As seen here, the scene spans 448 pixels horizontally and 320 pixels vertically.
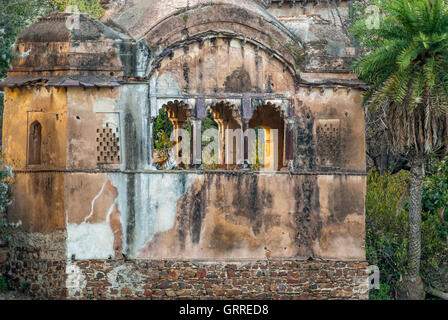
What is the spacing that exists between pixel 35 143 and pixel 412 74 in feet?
27.8

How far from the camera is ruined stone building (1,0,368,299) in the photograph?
60.1 feet

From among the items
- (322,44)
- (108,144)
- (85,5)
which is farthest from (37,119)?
(85,5)

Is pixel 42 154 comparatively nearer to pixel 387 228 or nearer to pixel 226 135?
pixel 226 135

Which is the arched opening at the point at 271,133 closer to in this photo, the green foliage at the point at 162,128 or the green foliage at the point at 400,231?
the green foliage at the point at 400,231

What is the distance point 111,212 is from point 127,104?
7.65 feet

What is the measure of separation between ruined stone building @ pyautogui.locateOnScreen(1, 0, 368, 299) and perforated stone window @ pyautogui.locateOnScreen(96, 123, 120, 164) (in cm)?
3

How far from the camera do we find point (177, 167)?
19.1 metres

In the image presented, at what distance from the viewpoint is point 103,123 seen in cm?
1844

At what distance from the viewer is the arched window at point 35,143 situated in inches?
744

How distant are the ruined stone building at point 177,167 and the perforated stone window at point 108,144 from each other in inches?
1.2

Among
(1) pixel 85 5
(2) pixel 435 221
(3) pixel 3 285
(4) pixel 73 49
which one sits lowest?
(3) pixel 3 285

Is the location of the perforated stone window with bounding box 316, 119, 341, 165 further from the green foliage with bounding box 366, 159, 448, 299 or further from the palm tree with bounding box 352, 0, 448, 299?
the green foliage with bounding box 366, 159, 448, 299

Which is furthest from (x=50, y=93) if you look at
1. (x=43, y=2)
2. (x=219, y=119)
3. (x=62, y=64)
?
(x=43, y=2)

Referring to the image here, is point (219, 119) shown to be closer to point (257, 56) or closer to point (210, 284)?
point (257, 56)
